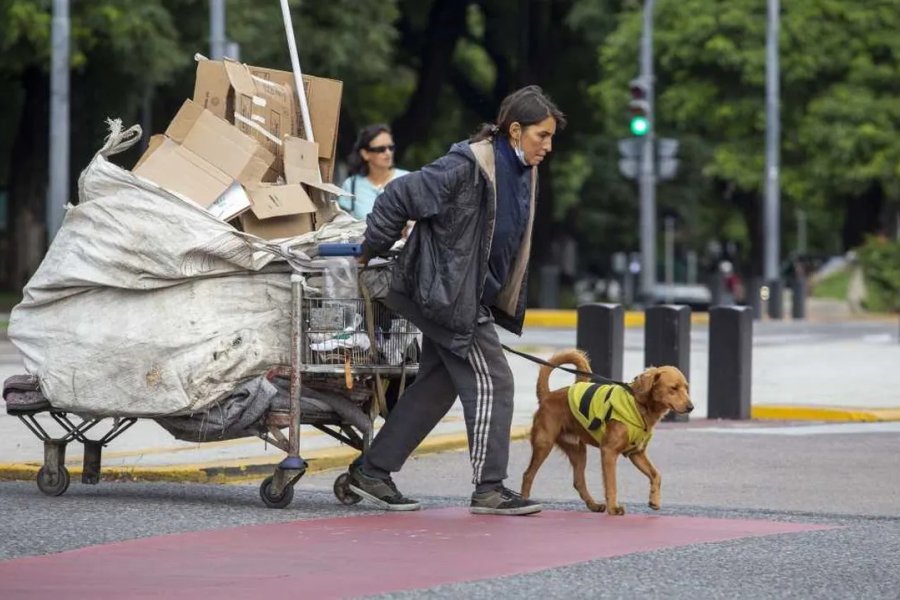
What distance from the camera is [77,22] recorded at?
32.0 meters

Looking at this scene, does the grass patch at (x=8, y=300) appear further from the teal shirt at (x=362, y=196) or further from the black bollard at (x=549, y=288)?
the teal shirt at (x=362, y=196)

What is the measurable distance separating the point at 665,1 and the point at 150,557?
39.4 m

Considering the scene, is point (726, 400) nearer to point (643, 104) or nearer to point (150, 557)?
point (150, 557)

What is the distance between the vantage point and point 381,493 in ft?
30.4

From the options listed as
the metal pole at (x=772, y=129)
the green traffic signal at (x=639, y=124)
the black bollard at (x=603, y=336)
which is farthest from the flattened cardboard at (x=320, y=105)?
the metal pole at (x=772, y=129)

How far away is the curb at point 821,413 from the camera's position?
15312 mm

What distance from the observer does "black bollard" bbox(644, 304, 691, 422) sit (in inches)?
588

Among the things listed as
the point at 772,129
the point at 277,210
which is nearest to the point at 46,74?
the point at 772,129

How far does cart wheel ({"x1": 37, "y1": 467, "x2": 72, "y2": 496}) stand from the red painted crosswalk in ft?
4.79

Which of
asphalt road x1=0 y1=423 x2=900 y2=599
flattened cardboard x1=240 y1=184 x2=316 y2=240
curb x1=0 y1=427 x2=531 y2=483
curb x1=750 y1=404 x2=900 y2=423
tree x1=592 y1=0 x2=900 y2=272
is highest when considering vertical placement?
tree x1=592 y1=0 x2=900 y2=272

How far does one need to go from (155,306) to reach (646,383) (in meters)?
2.17

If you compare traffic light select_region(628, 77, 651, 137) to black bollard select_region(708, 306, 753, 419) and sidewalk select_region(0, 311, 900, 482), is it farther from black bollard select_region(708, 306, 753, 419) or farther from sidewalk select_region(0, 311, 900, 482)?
black bollard select_region(708, 306, 753, 419)

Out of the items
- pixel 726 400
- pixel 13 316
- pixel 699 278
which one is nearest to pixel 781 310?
pixel 726 400

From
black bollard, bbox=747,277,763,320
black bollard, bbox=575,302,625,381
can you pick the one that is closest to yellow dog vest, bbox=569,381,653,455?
black bollard, bbox=575,302,625,381
